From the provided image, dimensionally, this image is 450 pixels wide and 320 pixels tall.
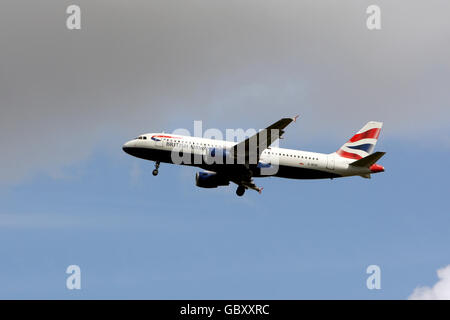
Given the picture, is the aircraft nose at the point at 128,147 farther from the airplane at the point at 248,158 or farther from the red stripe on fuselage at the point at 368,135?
the red stripe on fuselage at the point at 368,135

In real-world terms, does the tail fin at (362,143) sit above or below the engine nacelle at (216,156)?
above

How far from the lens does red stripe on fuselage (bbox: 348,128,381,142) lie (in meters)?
89.1

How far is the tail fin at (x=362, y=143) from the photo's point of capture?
87188 millimetres

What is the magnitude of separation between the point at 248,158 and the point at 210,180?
908cm

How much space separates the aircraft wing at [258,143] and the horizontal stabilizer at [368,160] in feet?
37.0

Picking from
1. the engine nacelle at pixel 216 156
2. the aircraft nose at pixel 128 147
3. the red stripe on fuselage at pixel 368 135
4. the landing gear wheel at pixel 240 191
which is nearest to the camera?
the engine nacelle at pixel 216 156

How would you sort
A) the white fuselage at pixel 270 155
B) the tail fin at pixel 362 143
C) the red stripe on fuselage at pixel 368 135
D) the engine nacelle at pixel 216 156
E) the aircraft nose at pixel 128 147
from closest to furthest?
the engine nacelle at pixel 216 156 → the white fuselage at pixel 270 155 → the aircraft nose at pixel 128 147 → the tail fin at pixel 362 143 → the red stripe on fuselage at pixel 368 135

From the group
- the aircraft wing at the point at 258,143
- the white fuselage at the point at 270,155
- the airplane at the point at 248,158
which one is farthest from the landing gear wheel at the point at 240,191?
the aircraft wing at the point at 258,143

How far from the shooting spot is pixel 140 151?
8000 cm

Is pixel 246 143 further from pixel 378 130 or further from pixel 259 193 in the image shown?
pixel 378 130

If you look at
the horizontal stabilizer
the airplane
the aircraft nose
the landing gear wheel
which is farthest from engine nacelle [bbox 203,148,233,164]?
the horizontal stabilizer
